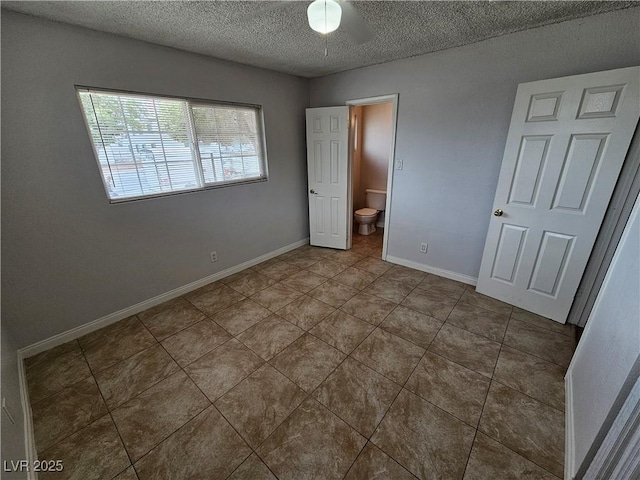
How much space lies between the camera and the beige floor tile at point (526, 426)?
4.24 ft

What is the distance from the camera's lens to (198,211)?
2744mm

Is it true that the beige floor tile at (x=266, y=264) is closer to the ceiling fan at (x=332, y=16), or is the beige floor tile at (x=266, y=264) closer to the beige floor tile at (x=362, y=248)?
the beige floor tile at (x=362, y=248)

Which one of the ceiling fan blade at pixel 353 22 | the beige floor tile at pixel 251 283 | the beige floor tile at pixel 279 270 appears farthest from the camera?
the beige floor tile at pixel 279 270

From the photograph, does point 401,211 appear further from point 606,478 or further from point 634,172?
point 606,478

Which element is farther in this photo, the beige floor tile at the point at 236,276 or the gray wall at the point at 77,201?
the beige floor tile at the point at 236,276

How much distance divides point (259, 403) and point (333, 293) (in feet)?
4.42

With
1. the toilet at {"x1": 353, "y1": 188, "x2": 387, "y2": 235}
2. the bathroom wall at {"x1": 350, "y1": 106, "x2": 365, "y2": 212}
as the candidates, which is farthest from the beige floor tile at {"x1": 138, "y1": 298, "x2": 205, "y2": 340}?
the bathroom wall at {"x1": 350, "y1": 106, "x2": 365, "y2": 212}

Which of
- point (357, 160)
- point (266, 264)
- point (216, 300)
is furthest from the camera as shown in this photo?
point (357, 160)

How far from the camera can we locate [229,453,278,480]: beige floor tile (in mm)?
1227

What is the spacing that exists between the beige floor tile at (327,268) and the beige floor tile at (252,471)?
1.99m

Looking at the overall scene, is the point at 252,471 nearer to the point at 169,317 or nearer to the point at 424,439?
the point at 424,439

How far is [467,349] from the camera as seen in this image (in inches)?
77.6

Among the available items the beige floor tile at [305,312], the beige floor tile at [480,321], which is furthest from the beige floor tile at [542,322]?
the beige floor tile at [305,312]

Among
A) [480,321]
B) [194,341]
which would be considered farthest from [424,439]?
[194,341]
